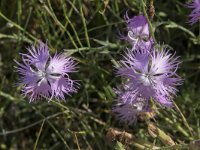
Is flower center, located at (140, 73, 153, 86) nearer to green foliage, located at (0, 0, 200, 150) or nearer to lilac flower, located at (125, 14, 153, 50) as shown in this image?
lilac flower, located at (125, 14, 153, 50)

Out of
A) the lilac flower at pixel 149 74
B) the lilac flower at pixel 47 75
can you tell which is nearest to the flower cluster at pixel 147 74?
the lilac flower at pixel 149 74

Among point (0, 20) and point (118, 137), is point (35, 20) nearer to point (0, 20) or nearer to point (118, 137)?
point (0, 20)

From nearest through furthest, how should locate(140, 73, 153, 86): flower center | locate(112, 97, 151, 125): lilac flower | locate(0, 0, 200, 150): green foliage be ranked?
locate(140, 73, 153, 86): flower center, locate(112, 97, 151, 125): lilac flower, locate(0, 0, 200, 150): green foliage


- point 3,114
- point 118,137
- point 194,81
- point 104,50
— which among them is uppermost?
point 104,50

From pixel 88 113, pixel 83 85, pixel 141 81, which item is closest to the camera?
pixel 141 81

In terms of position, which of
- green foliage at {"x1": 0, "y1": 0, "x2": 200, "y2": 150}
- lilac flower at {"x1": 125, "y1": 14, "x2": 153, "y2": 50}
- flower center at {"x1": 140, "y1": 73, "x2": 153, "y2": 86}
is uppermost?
lilac flower at {"x1": 125, "y1": 14, "x2": 153, "y2": 50}

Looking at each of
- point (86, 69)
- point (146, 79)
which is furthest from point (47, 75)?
point (86, 69)

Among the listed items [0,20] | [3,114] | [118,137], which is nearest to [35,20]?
[0,20]

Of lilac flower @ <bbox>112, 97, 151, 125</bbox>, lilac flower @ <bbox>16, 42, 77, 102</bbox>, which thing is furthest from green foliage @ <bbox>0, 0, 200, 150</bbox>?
lilac flower @ <bbox>16, 42, 77, 102</bbox>
